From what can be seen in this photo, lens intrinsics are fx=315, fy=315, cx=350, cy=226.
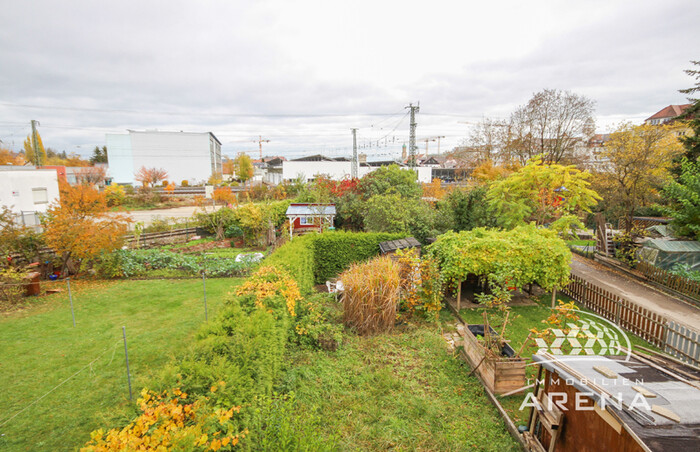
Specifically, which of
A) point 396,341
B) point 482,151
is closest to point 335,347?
point 396,341

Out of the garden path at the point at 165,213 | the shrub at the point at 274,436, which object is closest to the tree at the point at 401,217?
the shrub at the point at 274,436

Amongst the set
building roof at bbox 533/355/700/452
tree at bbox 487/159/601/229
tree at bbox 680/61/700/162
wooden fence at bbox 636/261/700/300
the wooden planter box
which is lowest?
wooden fence at bbox 636/261/700/300

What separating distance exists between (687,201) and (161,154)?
71.9m

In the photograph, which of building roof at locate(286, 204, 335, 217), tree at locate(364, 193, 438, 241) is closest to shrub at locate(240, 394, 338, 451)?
tree at locate(364, 193, 438, 241)

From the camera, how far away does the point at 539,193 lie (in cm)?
1384

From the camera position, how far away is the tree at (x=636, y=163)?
17.4 meters

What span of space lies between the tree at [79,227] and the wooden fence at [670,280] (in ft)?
69.0

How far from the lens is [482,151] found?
3073 cm

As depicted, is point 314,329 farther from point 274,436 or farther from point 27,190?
point 27,190

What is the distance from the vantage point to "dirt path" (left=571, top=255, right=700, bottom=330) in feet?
32.1

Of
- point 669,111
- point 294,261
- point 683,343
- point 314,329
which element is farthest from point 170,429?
point 669,111

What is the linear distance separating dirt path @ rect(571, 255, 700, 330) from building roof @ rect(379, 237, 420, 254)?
764cm

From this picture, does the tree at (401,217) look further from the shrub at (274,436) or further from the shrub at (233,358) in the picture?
the shrub at (274,436)

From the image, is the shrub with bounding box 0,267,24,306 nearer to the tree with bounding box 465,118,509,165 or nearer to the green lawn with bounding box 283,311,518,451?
the green lawn with bounding box 283,311,518,451
